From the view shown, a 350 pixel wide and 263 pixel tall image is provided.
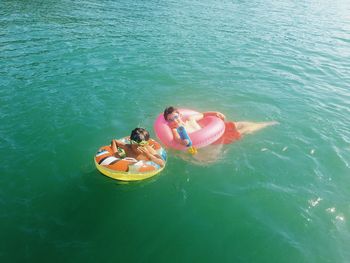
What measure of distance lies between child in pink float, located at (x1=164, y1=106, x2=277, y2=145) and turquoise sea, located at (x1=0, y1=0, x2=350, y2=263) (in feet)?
1.15

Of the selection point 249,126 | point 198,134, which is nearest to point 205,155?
point 198,134

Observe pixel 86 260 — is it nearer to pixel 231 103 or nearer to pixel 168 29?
pixel 231 103

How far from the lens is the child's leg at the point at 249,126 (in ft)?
32.2

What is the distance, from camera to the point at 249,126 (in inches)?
392

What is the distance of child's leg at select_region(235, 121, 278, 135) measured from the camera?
9.80 meters

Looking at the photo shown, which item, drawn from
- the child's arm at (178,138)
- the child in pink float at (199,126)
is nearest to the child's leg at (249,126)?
the child in pink float at (199,126)

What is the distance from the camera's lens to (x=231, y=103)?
11758 millimetres

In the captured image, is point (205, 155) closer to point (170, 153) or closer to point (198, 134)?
point (198, 134)

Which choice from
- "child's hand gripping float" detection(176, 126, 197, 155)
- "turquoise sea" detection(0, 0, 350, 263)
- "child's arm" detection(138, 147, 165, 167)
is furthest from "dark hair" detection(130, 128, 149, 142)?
"child's hand gripping float" detection(176, 126, 197, 155)

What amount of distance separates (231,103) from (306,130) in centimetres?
279

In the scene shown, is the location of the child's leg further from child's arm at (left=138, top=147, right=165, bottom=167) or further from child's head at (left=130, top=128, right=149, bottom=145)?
child's head at (left=130, top=128, right=149, bottom=145)

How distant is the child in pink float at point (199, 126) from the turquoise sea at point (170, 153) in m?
0.35

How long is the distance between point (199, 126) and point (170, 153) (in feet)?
4.37

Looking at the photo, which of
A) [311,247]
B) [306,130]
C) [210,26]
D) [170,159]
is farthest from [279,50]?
[311,247]
